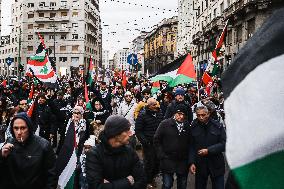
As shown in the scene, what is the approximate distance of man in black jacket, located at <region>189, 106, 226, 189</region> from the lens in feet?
19.4

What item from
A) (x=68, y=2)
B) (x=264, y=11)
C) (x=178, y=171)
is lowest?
(x=178, y=171)

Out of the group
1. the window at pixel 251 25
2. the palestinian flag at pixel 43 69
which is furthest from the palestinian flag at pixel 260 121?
the window at pixel 251 25

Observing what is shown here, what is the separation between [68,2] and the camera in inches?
3014

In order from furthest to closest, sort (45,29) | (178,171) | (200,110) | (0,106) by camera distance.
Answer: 1. (45,29)
2. (0,106)
3. (178,171)
4. (200,110)

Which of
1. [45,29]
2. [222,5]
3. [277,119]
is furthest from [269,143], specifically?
[45,29]

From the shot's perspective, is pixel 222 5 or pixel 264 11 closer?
pixel 264 11

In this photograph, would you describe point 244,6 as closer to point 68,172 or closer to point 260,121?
point 68,172

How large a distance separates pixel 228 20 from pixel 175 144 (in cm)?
1276

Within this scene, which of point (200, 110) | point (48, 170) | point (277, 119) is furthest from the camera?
point (200, 110)

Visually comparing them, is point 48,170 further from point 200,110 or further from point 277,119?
point 277,119

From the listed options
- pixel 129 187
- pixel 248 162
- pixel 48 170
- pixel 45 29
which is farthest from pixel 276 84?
pixel 45 29

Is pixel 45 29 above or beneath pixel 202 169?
above

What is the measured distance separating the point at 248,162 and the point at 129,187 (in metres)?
2.09

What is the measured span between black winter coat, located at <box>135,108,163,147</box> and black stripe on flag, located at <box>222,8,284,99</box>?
607cm
